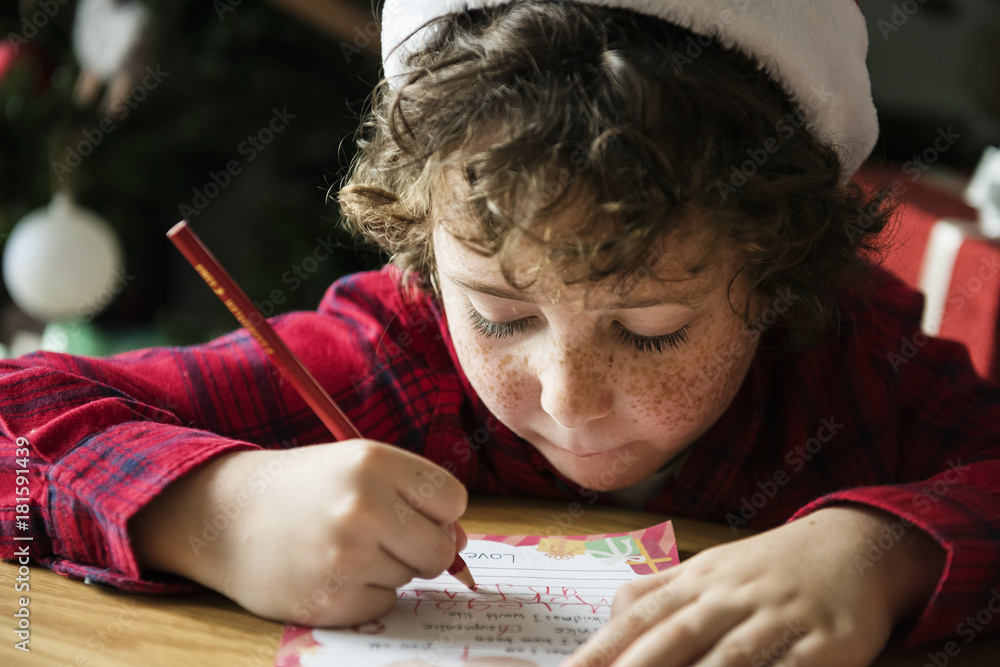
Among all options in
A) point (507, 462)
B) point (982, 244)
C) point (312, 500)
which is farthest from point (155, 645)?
point (982, 244)

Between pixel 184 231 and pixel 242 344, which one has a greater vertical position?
pixel 184 231

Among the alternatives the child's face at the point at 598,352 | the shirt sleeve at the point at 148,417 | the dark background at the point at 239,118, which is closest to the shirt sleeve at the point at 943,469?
the child's face at the point at 598,352

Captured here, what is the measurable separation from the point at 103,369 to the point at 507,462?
0.29m

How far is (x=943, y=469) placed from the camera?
2.11 feet

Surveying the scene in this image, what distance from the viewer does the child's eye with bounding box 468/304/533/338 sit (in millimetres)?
517

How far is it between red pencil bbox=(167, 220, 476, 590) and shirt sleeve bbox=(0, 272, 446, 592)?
0.19ft

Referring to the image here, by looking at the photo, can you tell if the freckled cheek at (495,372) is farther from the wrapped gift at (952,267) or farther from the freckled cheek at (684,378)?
the wrapped gift at (952,267)

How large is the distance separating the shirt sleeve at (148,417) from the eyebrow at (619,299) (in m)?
0.15

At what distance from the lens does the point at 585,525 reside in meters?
0.57

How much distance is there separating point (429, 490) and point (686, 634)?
0.14 metres

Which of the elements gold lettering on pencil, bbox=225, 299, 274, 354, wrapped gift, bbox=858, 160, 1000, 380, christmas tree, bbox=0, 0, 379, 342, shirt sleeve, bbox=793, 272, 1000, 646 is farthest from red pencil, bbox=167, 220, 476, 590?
christmas tree, bbox=0, 0, 379, 342

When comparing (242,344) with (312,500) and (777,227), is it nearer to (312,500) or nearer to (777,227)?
(312,500)

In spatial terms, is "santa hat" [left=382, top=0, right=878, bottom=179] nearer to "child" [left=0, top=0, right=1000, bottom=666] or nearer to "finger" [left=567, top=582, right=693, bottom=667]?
"child" [left=0, top=0, right=1000, bottom=666]

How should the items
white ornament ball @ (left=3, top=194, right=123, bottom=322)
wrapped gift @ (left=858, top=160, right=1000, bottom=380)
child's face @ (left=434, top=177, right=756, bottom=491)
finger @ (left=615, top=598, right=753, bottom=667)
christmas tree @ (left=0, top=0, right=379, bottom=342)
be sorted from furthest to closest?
christmas tree @ (left=0, top=0, right=379, bottom=342), white ornament ball @ (left=3, top=194, right=123, bottom=322), wrapped gift @ (left=858, top=160, right=1000, bottom=380), child's face @ (left=434, top=177, right=756, bottom=491), finger @ (left=615, top=598, right=753, bottom=667)
